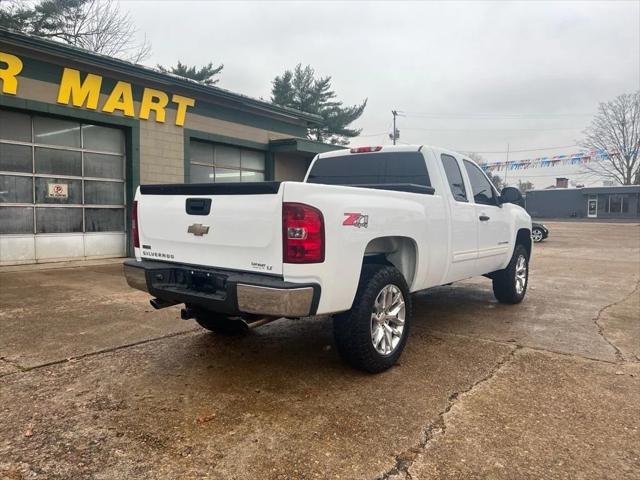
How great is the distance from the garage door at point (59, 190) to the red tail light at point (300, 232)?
970cm

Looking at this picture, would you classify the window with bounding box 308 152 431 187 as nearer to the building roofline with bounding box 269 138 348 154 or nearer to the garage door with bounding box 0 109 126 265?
the garage door with bounding box 0 109 126 265

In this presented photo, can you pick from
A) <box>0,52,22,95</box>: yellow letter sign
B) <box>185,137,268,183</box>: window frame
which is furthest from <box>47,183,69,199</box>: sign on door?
<box>185,137,268,183</box>: window frame

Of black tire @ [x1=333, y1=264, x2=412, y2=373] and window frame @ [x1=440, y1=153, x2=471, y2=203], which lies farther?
window frame @ [x1=440, y1=153, x2=471, y2=203]

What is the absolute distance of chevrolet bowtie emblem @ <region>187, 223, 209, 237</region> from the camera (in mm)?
3736

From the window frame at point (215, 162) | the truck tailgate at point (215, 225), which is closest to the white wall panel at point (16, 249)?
the window frame at point (215, 162)

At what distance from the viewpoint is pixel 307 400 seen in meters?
3.46

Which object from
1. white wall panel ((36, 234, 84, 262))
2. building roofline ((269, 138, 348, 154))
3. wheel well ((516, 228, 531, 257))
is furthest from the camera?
building roofline ((269, 138, 348, 154))

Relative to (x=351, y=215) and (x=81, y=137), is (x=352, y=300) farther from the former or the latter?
(x=81, y=137)

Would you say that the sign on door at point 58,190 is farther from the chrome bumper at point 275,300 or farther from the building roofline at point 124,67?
the chrome bumper at point 275,300

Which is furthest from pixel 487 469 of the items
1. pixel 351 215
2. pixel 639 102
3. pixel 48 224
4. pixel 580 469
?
pixel 639 102

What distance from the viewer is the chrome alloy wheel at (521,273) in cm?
697

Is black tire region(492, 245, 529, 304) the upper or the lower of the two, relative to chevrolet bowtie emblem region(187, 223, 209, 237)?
lower

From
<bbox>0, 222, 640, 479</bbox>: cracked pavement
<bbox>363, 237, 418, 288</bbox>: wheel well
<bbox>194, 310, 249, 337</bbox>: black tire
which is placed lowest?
<bbox>0, 222, 640, 479</bbox>: cracked pavement

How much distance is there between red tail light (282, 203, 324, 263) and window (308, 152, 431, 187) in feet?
6.69
